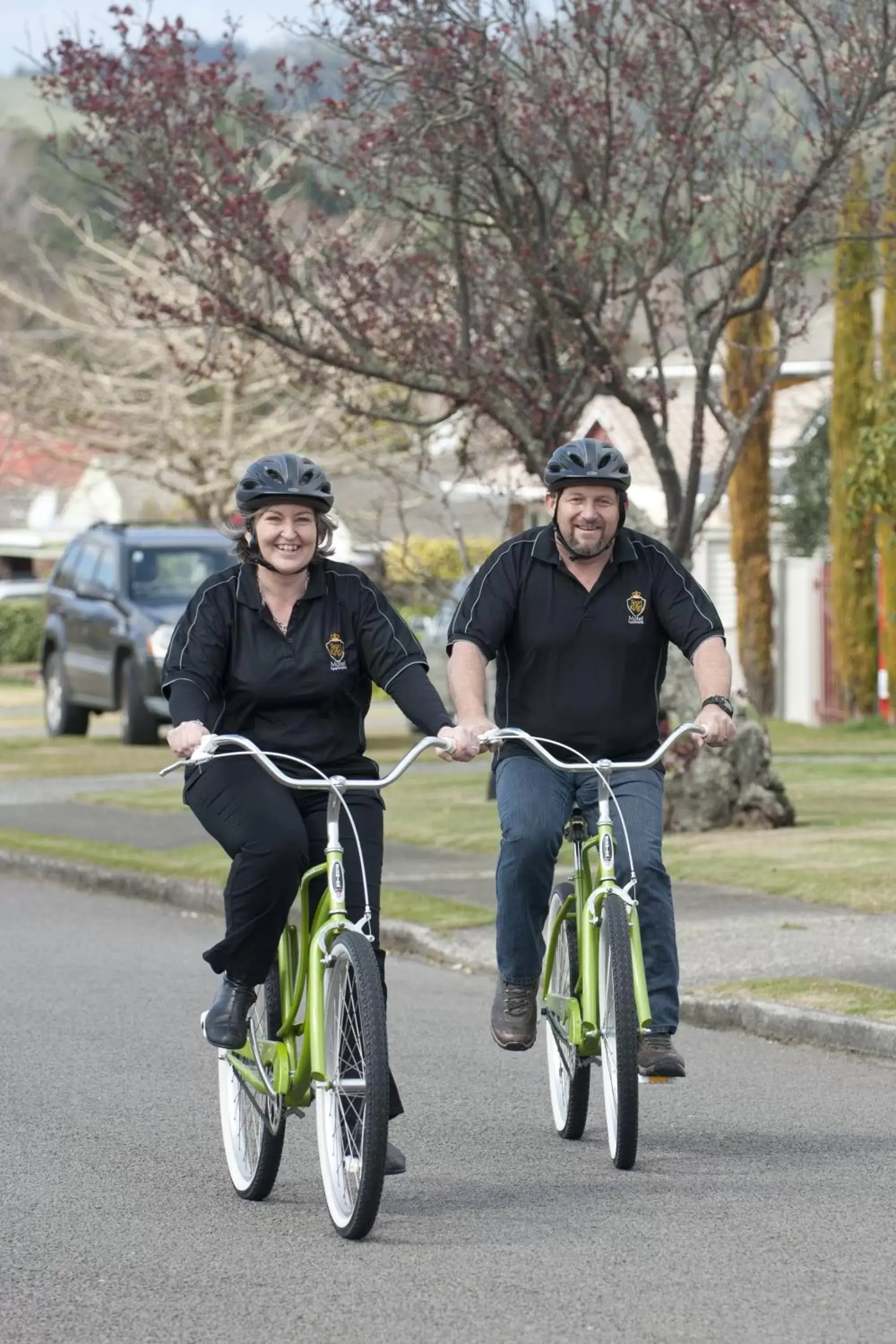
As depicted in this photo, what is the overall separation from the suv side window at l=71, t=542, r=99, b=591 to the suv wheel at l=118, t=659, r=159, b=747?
1617 millimetres

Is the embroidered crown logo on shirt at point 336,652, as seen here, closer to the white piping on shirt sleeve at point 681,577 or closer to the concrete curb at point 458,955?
the white piping on shirt sleeve at point 681,577

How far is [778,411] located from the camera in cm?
4472

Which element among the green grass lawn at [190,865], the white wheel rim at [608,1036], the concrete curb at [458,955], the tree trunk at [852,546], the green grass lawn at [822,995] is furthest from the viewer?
the tree trunk at [852,546]

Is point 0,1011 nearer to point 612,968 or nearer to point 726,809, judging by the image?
point 612,968

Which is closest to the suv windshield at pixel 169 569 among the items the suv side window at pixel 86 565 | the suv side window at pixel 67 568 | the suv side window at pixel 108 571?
the suv side window at pixel 108 571

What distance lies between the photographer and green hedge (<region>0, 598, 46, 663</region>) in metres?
51.0

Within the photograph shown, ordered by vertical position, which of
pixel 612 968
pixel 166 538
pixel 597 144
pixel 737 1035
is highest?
pixel 597 144

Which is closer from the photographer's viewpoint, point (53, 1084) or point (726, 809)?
point (53, 1084)

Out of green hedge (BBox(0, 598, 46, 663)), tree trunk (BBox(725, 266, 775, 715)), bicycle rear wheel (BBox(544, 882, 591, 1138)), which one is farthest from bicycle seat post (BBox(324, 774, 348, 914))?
green hedge (BBox(0, 598, 46, 663))

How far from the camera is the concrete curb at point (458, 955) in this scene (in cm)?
900

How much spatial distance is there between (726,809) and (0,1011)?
6.86 metres

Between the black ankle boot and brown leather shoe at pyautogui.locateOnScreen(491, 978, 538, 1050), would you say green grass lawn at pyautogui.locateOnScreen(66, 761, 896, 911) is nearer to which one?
brown leather shoe at pyautogui.locateOnScreen(491, 978, 538, 1050)

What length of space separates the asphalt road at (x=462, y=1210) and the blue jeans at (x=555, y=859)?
52cm

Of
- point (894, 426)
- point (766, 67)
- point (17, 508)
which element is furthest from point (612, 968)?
point (17, 508)
